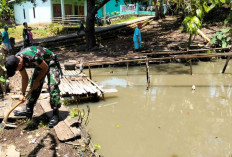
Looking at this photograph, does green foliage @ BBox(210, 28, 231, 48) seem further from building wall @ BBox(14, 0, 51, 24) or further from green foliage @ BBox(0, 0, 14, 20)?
building wall @ BBox(14, 0, 51, 24)

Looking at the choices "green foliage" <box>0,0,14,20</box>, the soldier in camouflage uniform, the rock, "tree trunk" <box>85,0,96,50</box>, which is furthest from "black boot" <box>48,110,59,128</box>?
"tree trunk" <box>85,0,96,50</box>

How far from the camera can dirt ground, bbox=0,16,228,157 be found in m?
3.50

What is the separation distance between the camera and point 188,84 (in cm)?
782

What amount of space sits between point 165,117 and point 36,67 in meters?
3.32

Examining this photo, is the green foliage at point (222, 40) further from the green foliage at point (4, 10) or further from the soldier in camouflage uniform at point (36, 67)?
the green foliage at point (4, 10)

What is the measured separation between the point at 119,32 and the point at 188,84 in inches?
425

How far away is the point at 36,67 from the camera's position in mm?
4004

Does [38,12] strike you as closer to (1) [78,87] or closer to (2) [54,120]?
(1) [78,87]

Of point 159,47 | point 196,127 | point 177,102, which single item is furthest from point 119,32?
Result: point 196,127

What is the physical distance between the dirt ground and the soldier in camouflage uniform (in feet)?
1.02

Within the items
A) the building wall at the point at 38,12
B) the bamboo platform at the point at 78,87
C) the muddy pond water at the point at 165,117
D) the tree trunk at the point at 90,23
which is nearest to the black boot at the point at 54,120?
the muddy pond water at the point at 165,117

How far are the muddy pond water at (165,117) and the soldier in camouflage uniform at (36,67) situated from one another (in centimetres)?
140

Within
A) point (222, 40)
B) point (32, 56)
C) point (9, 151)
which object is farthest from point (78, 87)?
point (222, 40)

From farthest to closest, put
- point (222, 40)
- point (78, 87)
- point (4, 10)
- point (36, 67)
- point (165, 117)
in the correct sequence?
point (4, 10)
point (222, 40)
point (78, 87)
point (165, 117)
point (36, 67)
